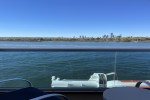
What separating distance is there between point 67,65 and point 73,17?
3756 centimetres

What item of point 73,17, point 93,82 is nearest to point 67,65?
point 93,82

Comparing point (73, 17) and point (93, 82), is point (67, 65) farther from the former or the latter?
point (73, 17)

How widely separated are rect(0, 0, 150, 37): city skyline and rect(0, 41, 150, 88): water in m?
28.3

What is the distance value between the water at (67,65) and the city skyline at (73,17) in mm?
28333

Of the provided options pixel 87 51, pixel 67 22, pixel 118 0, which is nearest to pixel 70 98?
pixel 87 51

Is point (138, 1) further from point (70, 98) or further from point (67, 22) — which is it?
point (70, 98)

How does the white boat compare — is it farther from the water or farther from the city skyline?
the city skyline

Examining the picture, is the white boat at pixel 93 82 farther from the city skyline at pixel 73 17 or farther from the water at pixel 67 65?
the city skyline at pixel 73 17

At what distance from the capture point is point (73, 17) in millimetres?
41094

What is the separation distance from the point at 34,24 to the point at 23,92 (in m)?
41.4

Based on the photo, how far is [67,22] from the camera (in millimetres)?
42531

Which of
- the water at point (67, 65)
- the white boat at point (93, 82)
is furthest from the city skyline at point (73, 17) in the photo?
the white boat at point (93, 82)

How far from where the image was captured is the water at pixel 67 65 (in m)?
3.92

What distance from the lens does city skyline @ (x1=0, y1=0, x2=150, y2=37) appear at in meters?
34.7
